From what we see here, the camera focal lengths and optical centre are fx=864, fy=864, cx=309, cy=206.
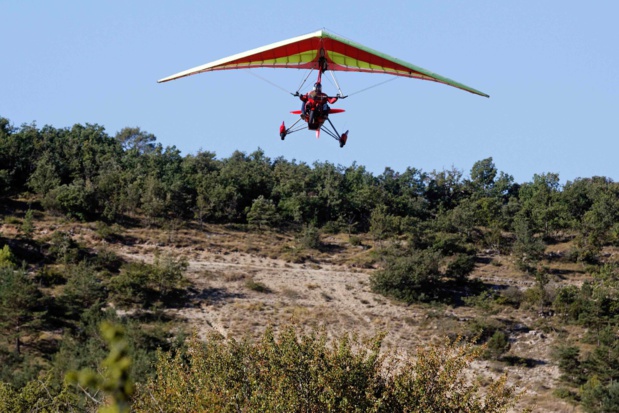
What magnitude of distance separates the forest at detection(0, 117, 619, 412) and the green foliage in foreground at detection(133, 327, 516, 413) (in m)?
0.06

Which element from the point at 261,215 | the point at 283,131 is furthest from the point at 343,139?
the point at 261,215

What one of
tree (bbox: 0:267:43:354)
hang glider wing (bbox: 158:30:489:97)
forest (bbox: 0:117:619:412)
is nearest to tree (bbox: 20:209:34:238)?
forest (bbox: 0:117:619:412)

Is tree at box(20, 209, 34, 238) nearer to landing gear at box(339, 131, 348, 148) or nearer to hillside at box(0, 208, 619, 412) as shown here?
hillside at box(0, 208, 619, 412)

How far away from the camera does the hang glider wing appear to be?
26609 millimetres

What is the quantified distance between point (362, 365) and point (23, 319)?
97.9 feet

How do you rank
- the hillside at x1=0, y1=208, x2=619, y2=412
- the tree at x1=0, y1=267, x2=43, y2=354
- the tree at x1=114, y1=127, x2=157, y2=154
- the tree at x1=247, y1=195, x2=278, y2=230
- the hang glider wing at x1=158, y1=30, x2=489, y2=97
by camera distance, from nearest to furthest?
1. the hang glider wing at x1=158, y1=30, x2=489, y2=97
2. the tree at x1=0, y1=267, x2=43, y2=354
3. the hillside at x1=0, y1=208, x2=619, y2=412
4. the tree at x1=247, y1=195, x2=278, y2=230
5. the tree at x1=114, y1=127, x2=157, y2=154

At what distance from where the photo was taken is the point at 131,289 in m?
52.0

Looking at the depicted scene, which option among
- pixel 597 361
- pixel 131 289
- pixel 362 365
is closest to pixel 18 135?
pixel 131 289

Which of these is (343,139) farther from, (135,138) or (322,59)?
(135,138)

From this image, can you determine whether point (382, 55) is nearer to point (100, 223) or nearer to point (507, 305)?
point (507, 305)

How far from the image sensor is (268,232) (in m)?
72.1

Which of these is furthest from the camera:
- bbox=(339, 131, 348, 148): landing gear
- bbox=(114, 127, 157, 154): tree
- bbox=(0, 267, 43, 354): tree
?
bbox=(114, 127, 157, 154): tree

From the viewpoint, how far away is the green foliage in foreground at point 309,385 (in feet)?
70.9

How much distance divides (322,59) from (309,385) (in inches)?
441
